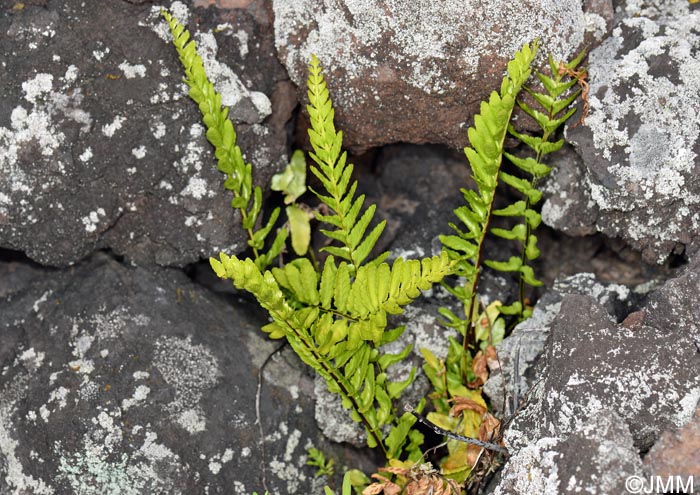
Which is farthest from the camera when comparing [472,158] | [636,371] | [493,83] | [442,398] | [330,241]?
[330,241]

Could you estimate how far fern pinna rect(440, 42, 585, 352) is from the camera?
2.62 metres

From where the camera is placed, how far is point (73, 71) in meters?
2.89

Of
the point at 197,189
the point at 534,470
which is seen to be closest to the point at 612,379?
the point at 534,470

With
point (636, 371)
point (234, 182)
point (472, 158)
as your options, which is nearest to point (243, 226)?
point (234, 182)

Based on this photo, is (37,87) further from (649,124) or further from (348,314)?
(649,124)

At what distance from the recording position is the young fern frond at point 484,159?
103 inches

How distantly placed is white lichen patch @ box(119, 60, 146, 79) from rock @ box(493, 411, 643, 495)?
193 centimetres

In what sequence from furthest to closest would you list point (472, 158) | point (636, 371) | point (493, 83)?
point (493, 83)
point (472, 158)
point (636, 371)

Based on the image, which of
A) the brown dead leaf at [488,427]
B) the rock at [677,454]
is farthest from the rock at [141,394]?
the rock at [677,454]

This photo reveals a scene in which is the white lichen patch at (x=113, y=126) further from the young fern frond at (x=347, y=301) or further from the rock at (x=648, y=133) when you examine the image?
the rock at (x=648, y=133)

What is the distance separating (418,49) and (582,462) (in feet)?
5.05

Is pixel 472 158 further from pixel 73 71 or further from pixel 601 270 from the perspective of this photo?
pixel 73 71

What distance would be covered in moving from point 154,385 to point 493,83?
66.8 inches

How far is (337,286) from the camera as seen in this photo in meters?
2.70
